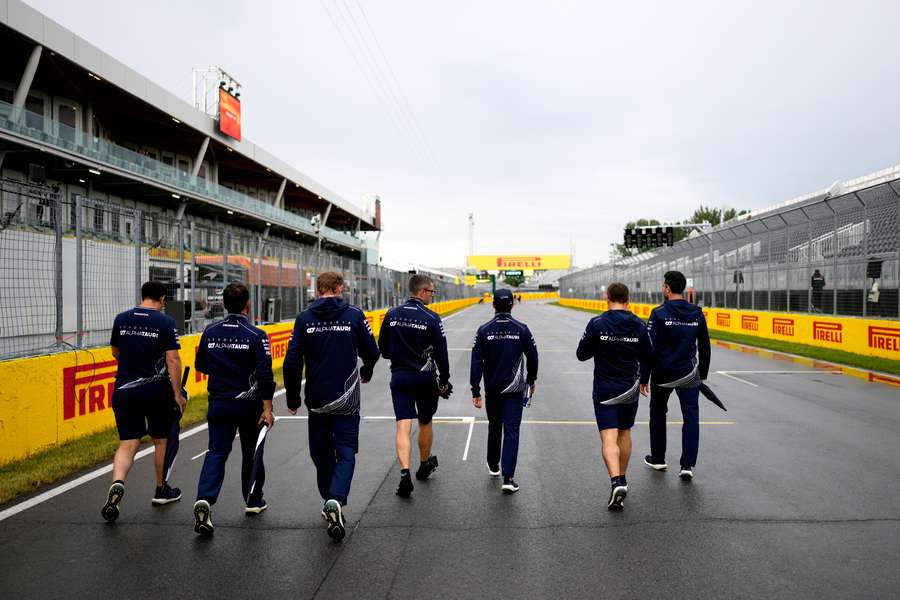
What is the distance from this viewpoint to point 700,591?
130 inches

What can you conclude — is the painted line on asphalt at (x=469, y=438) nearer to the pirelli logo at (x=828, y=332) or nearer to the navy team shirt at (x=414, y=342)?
the navy team shirt at (x=414, y=342)

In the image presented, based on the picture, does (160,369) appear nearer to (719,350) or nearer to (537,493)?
(537,493)

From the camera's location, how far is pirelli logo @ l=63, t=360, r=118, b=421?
678 cm

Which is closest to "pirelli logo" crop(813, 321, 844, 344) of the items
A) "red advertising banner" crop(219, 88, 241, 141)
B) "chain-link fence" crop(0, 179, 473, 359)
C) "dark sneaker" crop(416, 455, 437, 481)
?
"chain-link fence" crop(0, 179, 473, 359)

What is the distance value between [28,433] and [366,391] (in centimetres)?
533

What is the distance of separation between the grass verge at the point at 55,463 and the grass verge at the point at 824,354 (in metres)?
13.3

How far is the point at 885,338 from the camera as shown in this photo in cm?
1407

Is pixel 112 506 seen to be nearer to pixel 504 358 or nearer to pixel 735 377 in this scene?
pixel 504 358

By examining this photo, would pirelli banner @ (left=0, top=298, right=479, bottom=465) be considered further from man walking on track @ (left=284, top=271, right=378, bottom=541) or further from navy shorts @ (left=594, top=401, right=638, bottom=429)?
navy shorts @ (left=594, top=401, right=638, bottom=429)

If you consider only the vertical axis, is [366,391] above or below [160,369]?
below

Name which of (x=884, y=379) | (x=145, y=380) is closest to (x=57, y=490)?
(x=145, y=380)

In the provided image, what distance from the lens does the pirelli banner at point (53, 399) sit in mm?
5918

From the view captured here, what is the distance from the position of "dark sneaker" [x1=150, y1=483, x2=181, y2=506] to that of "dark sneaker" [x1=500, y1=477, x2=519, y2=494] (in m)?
2.54

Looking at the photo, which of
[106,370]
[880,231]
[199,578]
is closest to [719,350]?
[880,231]
